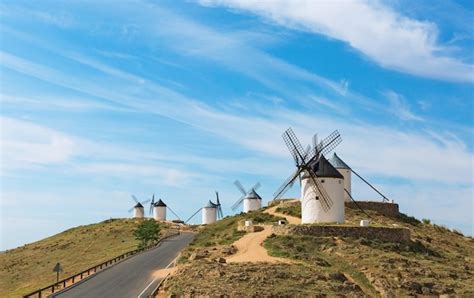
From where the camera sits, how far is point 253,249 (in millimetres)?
47719

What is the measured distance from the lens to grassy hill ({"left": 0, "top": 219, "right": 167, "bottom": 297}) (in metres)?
63.4

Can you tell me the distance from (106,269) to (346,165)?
3261 cm

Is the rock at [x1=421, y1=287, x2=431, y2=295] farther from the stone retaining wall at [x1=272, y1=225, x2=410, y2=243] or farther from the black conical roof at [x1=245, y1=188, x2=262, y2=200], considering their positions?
the black conical roof at [x1=245, y1=188, x2=262, y2=200]

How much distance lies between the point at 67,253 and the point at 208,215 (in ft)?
119

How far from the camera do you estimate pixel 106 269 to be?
4906cm

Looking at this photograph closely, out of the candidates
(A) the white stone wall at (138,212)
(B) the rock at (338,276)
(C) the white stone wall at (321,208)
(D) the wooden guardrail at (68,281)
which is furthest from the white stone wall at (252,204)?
(B) the rock at (338,276)

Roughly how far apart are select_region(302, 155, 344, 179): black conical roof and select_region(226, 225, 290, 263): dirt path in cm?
691

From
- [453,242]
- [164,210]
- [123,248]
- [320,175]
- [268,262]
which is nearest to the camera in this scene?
[268,262]

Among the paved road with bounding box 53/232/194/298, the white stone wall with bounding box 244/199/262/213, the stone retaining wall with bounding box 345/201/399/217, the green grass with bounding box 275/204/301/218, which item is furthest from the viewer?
the white stone wall with bounding box 244/199/262/213

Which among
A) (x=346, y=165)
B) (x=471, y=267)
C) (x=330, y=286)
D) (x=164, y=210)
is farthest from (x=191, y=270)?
(x=164, y=210)

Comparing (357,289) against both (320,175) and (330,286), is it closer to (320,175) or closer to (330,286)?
(330,286)

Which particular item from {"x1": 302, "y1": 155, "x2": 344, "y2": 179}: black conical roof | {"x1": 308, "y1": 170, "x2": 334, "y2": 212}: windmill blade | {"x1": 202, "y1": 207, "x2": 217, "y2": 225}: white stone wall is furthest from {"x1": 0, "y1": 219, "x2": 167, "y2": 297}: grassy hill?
{"x1": 302, "y1": 155, "x2": 344, "y2": 179}: black conical roof

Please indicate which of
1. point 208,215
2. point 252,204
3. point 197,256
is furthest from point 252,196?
point 197,256

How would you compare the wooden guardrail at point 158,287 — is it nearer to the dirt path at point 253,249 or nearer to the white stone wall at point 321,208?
the dirt path at point 253,249
